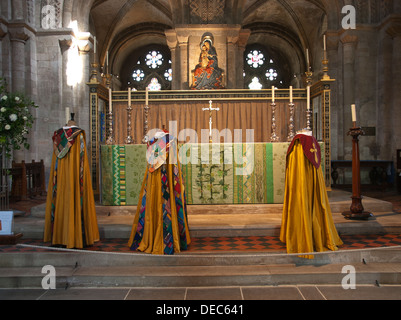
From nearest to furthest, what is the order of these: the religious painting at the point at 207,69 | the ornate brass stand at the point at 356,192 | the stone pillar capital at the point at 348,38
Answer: the ornate brass stand at the point at 356,192 < the stone pillar capital at the point at 348,38 < the religious painting at the point at 207,69

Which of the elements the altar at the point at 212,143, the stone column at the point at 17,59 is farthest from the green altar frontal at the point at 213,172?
the stone column at the point at 17,59

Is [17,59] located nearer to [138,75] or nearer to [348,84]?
[348,84]

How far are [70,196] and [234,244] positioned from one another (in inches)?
77.5

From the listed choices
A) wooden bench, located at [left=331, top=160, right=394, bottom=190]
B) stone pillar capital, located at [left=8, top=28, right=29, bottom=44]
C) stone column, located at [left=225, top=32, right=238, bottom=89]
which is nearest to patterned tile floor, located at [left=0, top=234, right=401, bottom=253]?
wooden bench, located at [left=331, top=160, right=394, bottom=190]

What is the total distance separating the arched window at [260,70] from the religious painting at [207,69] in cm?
1111

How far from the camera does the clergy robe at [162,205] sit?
4.01 meters

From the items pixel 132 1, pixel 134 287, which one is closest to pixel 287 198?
pixel 134 287

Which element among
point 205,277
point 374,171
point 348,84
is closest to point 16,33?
point 205,277

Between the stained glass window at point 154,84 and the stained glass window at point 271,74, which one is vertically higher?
the stained glass window at point 271,74

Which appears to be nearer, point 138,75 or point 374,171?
point 374,171

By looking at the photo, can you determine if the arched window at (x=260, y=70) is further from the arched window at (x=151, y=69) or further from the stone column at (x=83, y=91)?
the stone column at (x=83, y=91)

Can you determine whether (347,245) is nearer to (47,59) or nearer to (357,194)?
(357,194)

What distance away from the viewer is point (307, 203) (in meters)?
3.96

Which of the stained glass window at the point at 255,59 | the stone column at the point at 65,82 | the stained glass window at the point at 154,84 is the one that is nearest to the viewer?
the stone column at the point at 65,82
